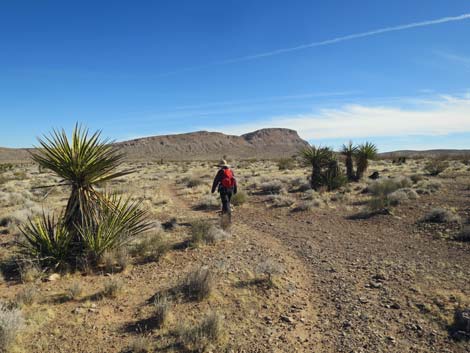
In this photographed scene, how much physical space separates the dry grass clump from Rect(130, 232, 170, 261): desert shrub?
125 inches

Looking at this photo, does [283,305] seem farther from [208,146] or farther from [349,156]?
[208,146]

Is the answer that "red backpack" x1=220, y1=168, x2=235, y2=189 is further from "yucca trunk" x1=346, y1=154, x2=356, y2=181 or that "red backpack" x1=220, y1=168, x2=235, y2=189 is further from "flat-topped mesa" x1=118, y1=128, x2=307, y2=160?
"flat-topped mesa" x1=118, y1=128, x2=307, y2=160

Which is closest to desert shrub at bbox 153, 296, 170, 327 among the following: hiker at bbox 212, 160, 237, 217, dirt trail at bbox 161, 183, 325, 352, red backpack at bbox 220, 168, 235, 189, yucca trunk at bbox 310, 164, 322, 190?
dirt trail at bbox 161, 183, 325, 352

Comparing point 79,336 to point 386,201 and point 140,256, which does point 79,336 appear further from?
point 386,201

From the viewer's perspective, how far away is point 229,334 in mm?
4430

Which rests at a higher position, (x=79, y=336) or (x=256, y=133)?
(x=256, y=133)

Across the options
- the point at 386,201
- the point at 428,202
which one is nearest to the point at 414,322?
the point at 386,201

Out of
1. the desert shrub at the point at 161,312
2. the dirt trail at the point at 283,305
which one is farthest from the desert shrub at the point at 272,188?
the desert shrub at the point at 161,312

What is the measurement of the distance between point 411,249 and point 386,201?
4.68 meters

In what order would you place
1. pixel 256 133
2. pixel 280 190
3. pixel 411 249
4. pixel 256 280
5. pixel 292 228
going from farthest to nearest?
pixel 256 133
pixel 280 190
pixel 292 228
pixel 411 249
pixel 256 280

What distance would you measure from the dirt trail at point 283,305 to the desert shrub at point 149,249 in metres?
1.39

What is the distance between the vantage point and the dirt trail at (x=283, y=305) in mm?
4297

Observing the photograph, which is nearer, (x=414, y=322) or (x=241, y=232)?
(x=414, y=322)

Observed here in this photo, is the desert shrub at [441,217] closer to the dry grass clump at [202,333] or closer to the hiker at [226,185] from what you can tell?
the hiker at [226,185]
